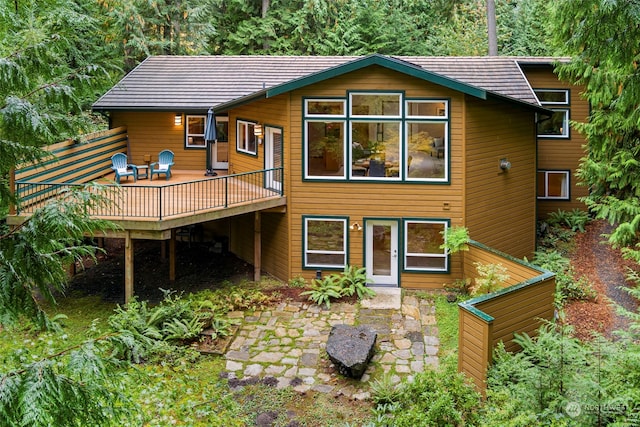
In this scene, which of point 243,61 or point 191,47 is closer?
point 243,61

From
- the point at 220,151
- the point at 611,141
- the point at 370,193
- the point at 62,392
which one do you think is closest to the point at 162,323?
the point at 370,193

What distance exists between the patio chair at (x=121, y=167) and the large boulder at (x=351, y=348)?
27.3 feet

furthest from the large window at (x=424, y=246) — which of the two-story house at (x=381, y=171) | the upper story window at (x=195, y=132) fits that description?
the upper story window at (x=195, y=132)

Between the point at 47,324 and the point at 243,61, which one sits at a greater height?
the point at 243,61

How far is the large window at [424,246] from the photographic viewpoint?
14844 millimetres

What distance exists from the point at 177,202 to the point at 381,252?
487 cm

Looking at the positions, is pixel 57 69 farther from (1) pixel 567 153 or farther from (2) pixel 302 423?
(1) pixel 567 153

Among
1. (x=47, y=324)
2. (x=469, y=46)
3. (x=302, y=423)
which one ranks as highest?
(x=469, y=46)

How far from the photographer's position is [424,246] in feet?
49.1

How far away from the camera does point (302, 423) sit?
30.9 ft

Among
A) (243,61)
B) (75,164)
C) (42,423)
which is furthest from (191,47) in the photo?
(42,423)

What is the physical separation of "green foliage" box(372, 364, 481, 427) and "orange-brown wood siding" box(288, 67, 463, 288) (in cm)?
574

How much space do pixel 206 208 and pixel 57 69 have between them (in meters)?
9.05

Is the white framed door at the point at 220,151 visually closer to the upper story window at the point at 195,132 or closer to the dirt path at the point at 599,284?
the upper story window at the point at 195,132
